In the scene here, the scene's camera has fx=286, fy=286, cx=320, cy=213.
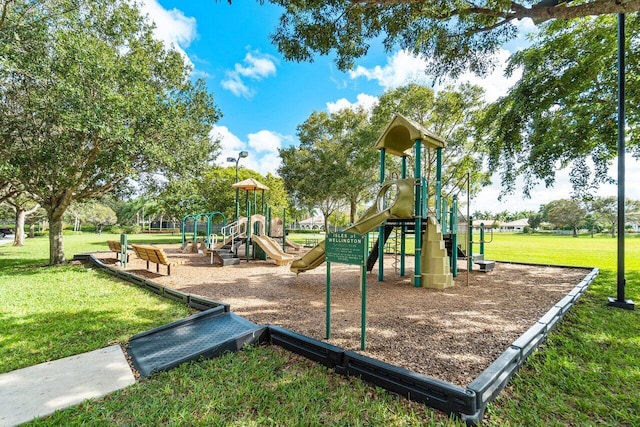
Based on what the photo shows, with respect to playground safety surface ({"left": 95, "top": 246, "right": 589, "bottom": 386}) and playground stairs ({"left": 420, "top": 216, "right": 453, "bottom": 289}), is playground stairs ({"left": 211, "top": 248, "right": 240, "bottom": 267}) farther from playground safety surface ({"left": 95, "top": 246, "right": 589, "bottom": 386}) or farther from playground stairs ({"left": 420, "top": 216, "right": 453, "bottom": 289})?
playground stairs ({"left": 420, "top": 216, "right": 453, "bottom": 289})

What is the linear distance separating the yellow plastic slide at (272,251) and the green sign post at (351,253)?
292 inches

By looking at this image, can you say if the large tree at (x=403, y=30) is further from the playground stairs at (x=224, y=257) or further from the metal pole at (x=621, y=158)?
the playground stairs at (x=224, y=257)

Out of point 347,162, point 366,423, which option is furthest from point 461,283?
point 347,162

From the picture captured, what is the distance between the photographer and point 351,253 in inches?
140

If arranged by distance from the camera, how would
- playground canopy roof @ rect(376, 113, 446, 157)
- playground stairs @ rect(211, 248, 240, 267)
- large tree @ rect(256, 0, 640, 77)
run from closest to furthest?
large tree @ rect(256, 0, 640, 77) < playground canopy roof @ rect(376, 113, 446, 157) < playground stairs @ rect(211, 248, 240, 267)

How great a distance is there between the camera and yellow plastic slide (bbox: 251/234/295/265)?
1113 cm

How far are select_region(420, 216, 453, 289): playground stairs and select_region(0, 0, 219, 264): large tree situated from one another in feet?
27.1

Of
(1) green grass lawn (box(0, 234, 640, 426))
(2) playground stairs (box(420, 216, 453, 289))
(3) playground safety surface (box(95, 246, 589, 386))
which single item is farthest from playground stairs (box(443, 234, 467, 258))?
(1) green grass lawn (box(0, 234, 640, 426))

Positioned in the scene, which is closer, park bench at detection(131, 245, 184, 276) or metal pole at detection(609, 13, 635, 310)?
metal pole at detection(609, 13, 635, 310)

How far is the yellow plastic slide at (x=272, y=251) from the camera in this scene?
36.5 ft

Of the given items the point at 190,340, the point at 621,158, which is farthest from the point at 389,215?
the point at 190,340

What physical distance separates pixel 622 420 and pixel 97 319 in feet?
21.6

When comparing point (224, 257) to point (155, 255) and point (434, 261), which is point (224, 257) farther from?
point (434, 261)

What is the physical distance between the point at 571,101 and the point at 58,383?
1246 cm
